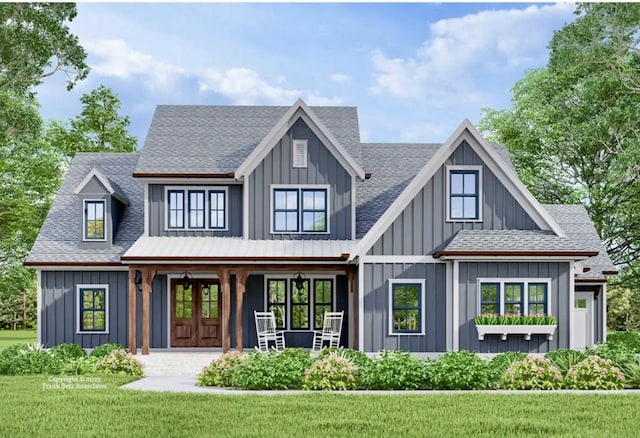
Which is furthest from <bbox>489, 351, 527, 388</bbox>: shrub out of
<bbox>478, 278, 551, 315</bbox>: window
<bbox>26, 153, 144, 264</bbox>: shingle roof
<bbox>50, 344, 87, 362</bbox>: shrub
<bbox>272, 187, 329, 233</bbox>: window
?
<bbox>26, 153, 144, 264</bbox>: shingle roof

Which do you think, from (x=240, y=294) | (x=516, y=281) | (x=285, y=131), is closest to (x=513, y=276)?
(x=516, y=281)

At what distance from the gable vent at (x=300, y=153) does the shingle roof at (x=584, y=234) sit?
9.10 metres

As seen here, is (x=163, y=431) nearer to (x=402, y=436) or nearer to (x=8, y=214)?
(x=402, y=436)

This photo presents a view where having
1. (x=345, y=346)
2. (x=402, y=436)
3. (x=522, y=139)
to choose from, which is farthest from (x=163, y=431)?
(x=522, y=139)

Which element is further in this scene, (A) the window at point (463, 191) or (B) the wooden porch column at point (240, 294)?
(B) the wooden porch column at point (240, 294)

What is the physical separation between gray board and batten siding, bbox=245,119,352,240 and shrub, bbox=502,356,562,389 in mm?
9072

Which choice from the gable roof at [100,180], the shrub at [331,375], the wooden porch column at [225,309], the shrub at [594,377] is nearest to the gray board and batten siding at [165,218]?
the gable roof at [100,180]

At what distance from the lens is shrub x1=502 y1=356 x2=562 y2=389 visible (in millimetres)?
15375

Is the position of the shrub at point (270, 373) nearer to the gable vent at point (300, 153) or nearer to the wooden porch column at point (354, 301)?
the wooden porch column at point (354, 301)

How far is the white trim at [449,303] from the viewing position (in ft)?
67.7

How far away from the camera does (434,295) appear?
21047 mm

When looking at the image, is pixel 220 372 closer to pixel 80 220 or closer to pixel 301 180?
pixel 301 180

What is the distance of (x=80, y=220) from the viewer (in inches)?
968

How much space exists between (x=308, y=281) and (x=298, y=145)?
3.92 m
